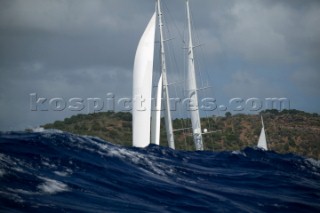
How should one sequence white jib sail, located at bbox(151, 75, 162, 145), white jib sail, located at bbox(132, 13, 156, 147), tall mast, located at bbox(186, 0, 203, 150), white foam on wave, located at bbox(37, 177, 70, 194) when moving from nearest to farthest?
white foam on wave, located at bbox(37, 177, 70, 194)
white jib sail, located at bbox(132, 13, 156, 147)
white jib sail, located at bbox(151, 75, 162, 145)
tall mast, located at bbox(186, 0, 203, 150)

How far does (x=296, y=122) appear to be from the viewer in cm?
8238

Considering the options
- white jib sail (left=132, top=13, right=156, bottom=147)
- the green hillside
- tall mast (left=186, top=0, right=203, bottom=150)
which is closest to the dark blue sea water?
white jib sail (left=132, top=13, right=156, bottom=147)

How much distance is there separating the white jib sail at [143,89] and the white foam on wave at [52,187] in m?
19.6

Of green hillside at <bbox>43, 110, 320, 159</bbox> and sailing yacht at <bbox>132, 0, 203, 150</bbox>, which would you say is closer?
sailing yacht at <bbox>132, 0, 203, 150</bbox>

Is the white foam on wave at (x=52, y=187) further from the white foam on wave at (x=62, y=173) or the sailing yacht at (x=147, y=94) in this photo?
the sailing yacht at (x=147, y=94)

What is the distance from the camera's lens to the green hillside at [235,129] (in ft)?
206

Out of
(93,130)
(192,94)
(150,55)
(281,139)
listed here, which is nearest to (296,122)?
(281,139)

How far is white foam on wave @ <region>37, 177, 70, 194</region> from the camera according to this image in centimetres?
1243

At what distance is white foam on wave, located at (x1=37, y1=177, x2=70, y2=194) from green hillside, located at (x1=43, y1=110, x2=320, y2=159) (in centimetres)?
3884

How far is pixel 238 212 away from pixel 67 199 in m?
4.25

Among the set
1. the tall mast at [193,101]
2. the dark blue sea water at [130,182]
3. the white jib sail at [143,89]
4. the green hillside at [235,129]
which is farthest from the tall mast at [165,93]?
the dark blue sea water at [130,182]

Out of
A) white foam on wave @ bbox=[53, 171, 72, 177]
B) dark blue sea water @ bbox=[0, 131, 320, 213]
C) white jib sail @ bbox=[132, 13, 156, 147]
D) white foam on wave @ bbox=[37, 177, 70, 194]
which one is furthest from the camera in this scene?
white jib sail @ bbox=[132, 13, 156, 147]

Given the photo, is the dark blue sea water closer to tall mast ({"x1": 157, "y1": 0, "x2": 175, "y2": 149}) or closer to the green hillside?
tall mast ({"x1": 157, "y1": 0, "x2": 175, "y2": 149})

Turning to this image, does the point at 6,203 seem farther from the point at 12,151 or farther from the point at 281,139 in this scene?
the point at 281,139
